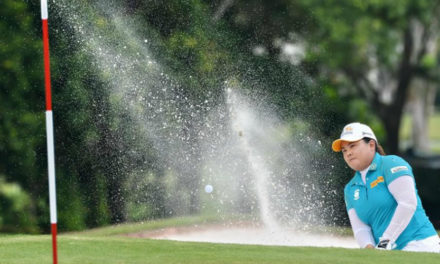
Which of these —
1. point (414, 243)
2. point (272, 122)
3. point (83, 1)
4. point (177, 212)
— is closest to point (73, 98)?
point (83, 1)

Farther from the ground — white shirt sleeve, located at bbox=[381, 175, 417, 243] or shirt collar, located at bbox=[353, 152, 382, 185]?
shirt collar, located at bbox=[353, 152, 382, 185]

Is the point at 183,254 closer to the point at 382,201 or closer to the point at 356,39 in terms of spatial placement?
the point at 382,201

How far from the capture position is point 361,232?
5922 millimetres

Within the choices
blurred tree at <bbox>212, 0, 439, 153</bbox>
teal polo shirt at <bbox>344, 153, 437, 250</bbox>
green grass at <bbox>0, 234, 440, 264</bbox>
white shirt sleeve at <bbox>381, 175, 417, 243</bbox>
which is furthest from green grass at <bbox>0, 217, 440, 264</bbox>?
blurred tree at <bbox>212, 0, 439, 153</bbox>

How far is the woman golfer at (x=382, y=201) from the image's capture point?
5547 millimetres

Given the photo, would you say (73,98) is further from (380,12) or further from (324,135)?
(380,12)

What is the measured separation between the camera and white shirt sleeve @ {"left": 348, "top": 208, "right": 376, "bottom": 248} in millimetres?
5879

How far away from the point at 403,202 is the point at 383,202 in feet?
0.71

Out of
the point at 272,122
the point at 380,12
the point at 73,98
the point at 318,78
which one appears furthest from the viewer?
the point at 380,12

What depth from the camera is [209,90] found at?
433 inches

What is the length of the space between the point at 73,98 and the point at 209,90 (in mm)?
1667

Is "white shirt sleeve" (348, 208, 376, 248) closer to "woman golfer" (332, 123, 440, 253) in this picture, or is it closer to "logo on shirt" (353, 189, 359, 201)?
"woman golfer" (332, 123, 440, 253)

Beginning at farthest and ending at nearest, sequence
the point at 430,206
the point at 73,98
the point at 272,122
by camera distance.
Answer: the point at 430,206 → the point at 272,122 → the point at 73,98

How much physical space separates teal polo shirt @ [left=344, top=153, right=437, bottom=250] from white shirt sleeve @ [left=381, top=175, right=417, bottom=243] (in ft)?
0.15
